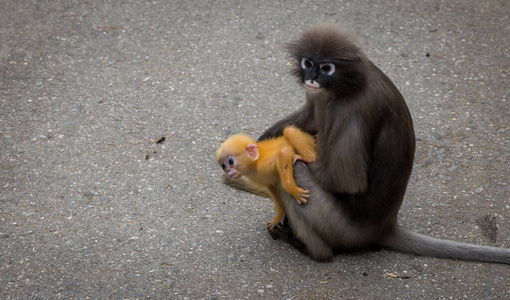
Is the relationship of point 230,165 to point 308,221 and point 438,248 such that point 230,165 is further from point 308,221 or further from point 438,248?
point 438,248

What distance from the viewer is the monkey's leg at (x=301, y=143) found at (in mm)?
3938

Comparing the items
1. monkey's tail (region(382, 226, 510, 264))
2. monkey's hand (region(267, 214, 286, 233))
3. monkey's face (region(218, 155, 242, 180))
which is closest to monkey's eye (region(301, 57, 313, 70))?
monkey's face (region(218, 155, 242, 180))

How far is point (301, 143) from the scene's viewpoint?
3969mm

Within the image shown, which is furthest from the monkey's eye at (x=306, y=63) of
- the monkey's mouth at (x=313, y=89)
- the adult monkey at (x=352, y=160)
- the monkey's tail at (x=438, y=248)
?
the monkey's tail at (x=438, y=248)

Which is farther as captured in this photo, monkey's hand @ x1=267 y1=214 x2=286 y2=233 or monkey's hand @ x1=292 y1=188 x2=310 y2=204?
monkey's hand @ x1=267 y1=214 x2=286 y2=233

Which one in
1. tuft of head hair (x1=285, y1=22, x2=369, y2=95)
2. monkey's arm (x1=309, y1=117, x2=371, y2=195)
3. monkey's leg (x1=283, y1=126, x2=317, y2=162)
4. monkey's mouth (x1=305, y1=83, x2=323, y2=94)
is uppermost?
tuft of head hair (x1=285, y1=22, x2=369, y2=95)

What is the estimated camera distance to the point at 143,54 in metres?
6.34

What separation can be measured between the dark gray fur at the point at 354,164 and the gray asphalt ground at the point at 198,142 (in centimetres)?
14

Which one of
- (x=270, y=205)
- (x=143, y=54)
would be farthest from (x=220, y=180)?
(x=143, y=54)

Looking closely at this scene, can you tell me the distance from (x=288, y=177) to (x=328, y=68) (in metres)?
0.74

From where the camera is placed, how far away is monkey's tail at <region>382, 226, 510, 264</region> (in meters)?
3.96

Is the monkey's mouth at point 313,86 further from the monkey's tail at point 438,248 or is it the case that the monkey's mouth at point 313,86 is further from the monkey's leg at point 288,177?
the monkey's tail at point 438,248

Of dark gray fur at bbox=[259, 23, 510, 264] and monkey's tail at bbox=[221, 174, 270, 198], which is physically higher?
dark gray fur at bbox=[259, 23, 510, 264]

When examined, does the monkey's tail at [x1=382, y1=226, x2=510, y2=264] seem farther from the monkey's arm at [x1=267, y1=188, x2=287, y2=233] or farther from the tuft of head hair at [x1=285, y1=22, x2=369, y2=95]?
the tuft of head hair at [x1=285, y1=22, x2=369, y2=95]
